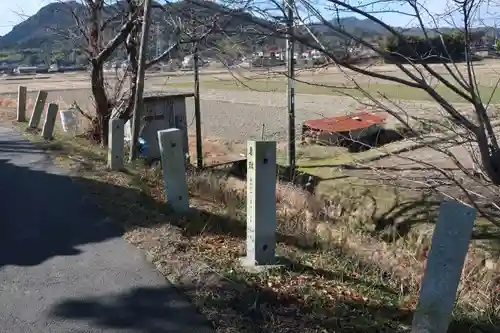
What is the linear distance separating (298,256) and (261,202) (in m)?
0.89

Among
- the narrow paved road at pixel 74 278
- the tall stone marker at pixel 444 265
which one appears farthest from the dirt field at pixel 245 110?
the tall stone marker at pixel 444 265

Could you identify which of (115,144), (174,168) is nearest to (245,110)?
(115,144)

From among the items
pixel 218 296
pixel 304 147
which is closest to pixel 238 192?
pixel 218 296

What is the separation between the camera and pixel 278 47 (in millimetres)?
4582

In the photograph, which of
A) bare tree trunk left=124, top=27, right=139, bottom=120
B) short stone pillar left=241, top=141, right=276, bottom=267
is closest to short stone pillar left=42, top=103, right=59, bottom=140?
bare tree trunk left=124, top=27, right=139, bottom=120

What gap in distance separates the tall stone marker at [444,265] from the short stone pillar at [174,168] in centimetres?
395

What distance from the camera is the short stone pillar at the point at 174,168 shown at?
6871 mm

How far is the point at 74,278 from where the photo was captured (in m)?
4.96

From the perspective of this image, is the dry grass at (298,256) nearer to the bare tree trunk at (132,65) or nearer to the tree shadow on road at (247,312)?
the tree shadow on road at (247,312)

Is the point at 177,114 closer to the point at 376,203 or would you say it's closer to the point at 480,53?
the point at 376,203

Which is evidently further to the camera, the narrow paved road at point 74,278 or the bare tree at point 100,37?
the bare tree at point 100,37

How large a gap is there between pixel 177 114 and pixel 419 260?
900 cm

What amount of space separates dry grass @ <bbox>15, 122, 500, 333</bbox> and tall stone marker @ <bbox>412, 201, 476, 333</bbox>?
69 cm

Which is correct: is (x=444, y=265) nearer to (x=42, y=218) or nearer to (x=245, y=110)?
(x=42, y=218)
